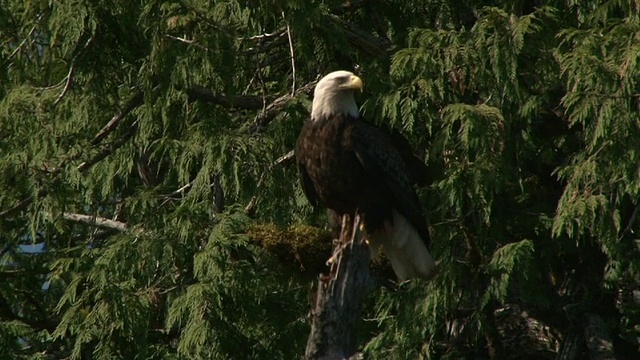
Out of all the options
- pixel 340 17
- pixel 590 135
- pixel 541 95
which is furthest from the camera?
pixel 340 17

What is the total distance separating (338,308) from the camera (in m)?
5.89

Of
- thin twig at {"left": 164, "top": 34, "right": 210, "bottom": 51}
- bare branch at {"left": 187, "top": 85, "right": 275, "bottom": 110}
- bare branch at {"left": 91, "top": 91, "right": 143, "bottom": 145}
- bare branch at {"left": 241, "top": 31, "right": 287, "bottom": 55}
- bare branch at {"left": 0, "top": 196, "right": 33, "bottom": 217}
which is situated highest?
thin twig at {"left": 164, "top": 34, "right": 210, "bottom": 51}

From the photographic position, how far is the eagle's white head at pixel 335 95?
8.13 meters

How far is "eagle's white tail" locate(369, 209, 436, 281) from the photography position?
8.46m

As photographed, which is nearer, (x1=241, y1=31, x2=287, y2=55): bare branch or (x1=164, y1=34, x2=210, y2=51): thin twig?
(x1=164, y1=34, x2=210, y2=51): thin twig

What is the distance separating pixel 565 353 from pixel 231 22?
10.3 feet

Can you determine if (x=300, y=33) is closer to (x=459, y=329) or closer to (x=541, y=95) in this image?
(x=541, y=95)

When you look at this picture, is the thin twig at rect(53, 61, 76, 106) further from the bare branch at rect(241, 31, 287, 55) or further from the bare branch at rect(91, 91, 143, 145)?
the bare branch at rect(241, 31, 287, 55)

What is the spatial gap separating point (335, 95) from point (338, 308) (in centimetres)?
249

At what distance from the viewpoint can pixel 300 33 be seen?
8664 mm

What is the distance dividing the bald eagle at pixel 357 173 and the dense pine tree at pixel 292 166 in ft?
0.70

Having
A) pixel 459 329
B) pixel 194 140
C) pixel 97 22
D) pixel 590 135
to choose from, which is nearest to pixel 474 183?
pixel 590 135

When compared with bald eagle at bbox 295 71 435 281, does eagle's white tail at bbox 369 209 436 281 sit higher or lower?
lower

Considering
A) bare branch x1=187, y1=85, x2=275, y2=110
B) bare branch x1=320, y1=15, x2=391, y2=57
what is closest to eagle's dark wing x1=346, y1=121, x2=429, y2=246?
bare branch x1=320, y1=15, x2=391, y2=57
